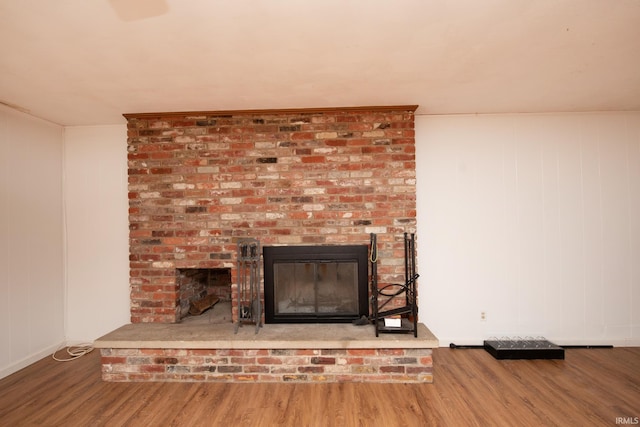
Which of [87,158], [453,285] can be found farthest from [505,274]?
[87,158]

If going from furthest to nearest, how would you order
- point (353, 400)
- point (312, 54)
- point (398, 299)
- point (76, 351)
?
point (76, 351) → point (398, 299) → point (353, 400) → point (312, 54)

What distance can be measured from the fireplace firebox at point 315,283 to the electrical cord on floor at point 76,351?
194 centimetres

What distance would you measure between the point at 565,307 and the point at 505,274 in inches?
27.0

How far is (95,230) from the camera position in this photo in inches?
136

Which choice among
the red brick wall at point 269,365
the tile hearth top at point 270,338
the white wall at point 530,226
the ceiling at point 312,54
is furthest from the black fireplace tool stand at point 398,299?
the ceiling at point 312,54

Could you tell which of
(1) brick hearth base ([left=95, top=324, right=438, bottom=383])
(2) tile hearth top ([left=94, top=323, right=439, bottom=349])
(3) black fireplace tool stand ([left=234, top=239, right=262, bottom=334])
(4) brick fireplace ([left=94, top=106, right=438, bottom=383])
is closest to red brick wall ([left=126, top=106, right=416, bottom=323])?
(4) brick fireplace ([left=94, top=106, right=438, bottom=383])

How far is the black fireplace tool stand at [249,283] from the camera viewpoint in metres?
2.85

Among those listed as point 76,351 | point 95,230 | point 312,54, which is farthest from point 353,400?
point 95,230

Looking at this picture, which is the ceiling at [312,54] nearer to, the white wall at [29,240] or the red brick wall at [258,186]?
the red brick wall at [258,186]

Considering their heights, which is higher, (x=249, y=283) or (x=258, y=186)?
(x=258, y=186)

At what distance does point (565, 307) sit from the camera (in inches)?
130

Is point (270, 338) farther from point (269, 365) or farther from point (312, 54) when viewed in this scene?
point (312, 54)

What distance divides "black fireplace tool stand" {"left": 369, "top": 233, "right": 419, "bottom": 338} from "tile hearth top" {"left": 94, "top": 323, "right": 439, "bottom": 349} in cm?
8

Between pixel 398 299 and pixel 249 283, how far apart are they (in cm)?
142
